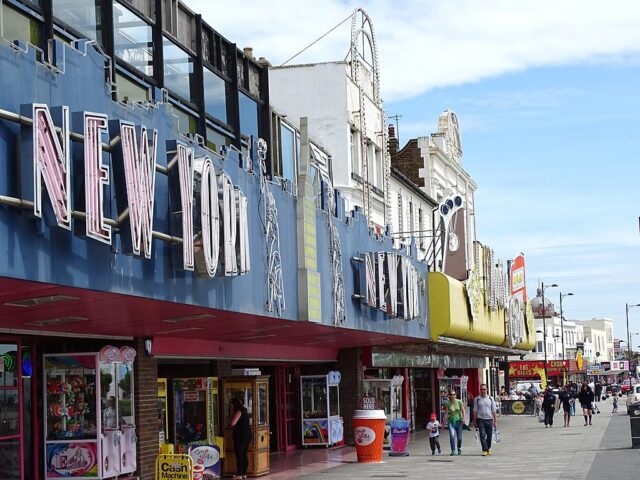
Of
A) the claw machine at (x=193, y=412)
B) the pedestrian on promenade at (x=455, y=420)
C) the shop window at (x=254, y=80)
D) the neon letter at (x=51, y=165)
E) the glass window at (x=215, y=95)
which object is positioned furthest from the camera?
the pedestrian on promenade at (x=455, y=420)

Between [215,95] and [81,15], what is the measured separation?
16.3 feet

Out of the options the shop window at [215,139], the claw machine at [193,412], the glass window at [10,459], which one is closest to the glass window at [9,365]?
the glass window at [10,459]

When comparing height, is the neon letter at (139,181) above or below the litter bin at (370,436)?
above

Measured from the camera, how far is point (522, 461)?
1024 inches

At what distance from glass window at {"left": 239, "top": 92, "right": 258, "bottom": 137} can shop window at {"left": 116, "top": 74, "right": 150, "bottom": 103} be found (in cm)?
450

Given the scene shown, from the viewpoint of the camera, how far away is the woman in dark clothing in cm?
2239

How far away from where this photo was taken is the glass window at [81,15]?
13.8 meters

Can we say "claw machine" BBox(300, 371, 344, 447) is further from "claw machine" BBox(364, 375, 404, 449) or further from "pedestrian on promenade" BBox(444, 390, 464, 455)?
"pedestrian on promenade" BBox(444, 390, 464, 455)

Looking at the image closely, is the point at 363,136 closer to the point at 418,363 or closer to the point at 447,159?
the point at 418,363

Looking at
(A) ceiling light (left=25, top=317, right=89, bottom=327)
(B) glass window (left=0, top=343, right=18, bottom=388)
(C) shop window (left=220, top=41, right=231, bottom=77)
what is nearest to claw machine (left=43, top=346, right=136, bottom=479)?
(B) glass window (left=0, top=343, right=18, bottom=388)

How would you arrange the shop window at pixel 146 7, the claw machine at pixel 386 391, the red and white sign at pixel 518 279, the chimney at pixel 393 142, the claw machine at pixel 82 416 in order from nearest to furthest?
the shop window at pixel 146 7 → the claw machine at pixel 82 416 → the claw machine at pixel 386 391 → the chimney at pixel 393 142 → the red and white sign at pixel 518 279

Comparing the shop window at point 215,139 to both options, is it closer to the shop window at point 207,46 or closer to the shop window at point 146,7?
the shop window at point 207,46

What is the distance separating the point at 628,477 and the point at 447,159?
31.6 meters

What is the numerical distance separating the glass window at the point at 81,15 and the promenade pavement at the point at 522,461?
1104 cm
